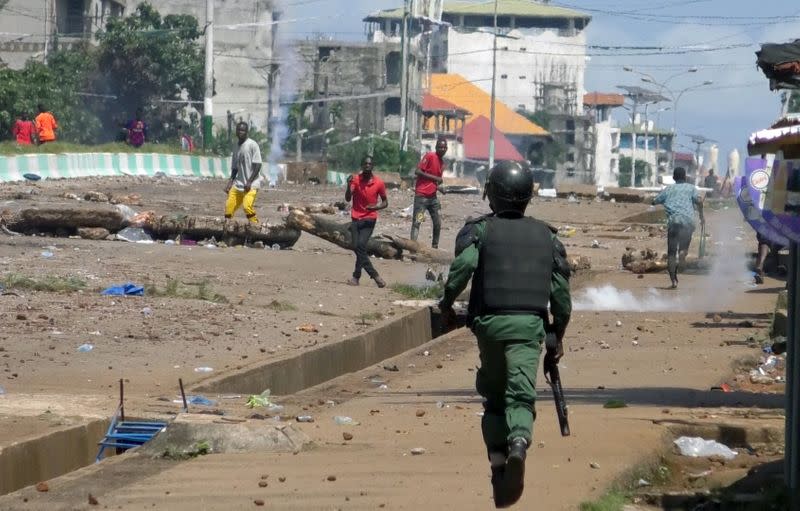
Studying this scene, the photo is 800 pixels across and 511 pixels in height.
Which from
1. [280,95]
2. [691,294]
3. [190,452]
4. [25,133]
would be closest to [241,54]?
[280,95]

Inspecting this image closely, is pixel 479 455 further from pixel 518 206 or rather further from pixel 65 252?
pixel 65 252

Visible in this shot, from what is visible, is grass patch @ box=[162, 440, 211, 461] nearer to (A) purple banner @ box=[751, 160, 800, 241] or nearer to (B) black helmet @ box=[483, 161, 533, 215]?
(B) black helmet @ box=[483, 161, 533, 215]

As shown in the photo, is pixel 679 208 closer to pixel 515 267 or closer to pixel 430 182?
pixel 430 182

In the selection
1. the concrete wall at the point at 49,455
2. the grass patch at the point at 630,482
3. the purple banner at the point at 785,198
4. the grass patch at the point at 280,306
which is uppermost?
the purple banner at the point at 785,198

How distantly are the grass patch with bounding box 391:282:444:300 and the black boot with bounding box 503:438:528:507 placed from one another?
1181cm

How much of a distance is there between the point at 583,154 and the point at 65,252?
121 metres

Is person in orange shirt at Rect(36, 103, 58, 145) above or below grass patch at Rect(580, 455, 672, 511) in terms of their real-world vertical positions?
above

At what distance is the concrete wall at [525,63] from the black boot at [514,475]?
146m

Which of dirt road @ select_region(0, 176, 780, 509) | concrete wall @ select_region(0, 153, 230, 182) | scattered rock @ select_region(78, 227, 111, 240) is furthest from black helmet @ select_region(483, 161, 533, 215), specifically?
concrete wall @ select_region(0, 153, 230, 182)

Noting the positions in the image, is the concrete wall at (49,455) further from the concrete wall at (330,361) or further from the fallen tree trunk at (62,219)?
the fallen tree trunk at (62,219)

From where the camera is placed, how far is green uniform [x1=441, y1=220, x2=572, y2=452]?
21.0 ft

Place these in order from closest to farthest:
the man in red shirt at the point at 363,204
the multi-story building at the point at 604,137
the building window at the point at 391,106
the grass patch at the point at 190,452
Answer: the grass patch at the point at 190,452, the man in red shirt at the point at 363,204, the building window at the point at 391,106, the multi-story building at the point at 604,137

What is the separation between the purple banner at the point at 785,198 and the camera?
7109mm

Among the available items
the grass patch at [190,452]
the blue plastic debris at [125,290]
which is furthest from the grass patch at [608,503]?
the blue plastic debris at [125,290]
